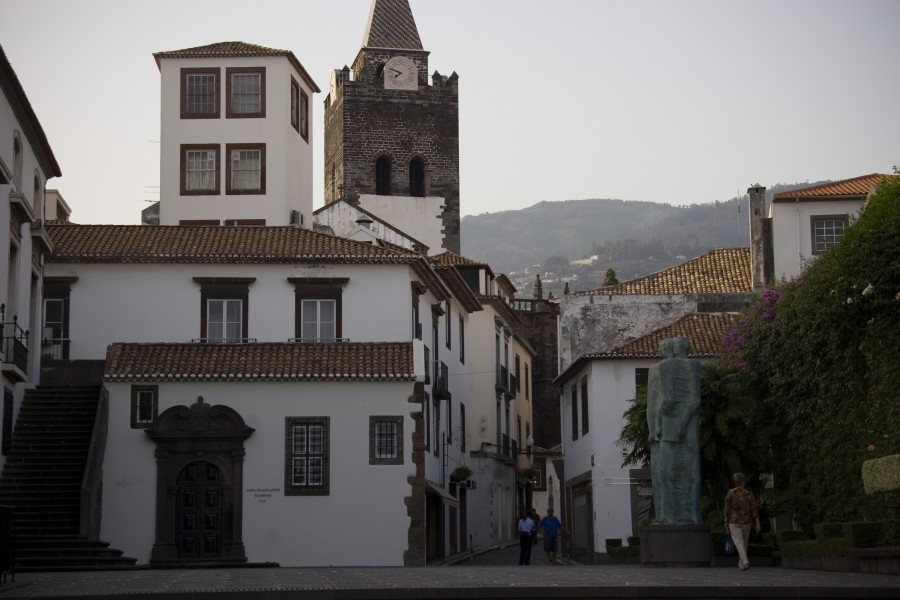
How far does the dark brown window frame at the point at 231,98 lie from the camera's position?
54.0 meters

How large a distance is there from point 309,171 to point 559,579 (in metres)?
36.7

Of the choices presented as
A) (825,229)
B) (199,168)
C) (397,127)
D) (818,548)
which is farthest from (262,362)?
(397,127)

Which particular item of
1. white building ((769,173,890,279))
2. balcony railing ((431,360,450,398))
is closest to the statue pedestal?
balcony railing ((431,360,450,398))

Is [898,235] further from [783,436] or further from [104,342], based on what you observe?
[104,342]

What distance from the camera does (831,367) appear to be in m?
33.7

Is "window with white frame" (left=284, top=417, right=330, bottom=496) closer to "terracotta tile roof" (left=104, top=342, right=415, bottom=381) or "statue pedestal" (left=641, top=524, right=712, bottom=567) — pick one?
"terracotta tile roof" (left=104, top=342, right=415, bottom=381)

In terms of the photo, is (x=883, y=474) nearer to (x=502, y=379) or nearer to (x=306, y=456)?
(x=306, y=456)

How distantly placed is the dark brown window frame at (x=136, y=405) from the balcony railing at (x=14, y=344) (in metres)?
2.82

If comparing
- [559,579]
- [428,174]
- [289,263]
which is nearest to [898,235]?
[559,579]

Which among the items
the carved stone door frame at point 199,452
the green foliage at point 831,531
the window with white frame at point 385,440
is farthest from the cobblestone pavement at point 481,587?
the window with white frame at point 385,440

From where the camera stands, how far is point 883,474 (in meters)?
24.7

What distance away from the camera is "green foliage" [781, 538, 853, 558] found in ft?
85.3

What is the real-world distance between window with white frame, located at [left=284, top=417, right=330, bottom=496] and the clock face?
45417 mm

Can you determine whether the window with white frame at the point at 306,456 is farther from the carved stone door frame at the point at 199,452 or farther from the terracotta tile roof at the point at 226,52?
the terracotta tile roof at the point at 226,52
